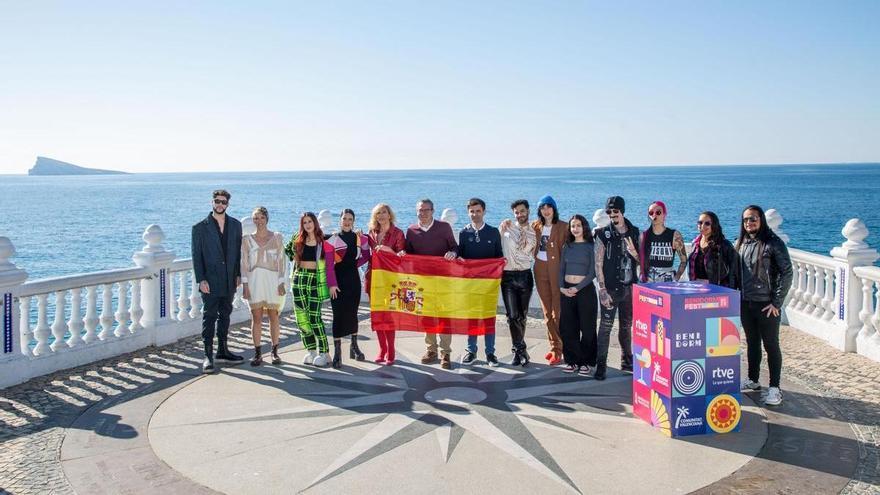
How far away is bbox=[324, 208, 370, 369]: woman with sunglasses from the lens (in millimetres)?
8320

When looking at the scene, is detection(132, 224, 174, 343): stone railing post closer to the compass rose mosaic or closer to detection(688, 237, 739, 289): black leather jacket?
the compass rose mosaic

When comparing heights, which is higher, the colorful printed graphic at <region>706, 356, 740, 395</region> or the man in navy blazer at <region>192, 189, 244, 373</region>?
the man in navy blazer at <region>192, 189, 244, 373</region>

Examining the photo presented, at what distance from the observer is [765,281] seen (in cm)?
683

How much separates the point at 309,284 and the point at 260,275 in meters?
0.63

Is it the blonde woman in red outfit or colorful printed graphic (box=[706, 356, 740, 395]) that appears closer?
colorful printed graphic (box=[706, 356, 740, 395])

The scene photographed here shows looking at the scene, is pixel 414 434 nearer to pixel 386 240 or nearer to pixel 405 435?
pixel 405 435

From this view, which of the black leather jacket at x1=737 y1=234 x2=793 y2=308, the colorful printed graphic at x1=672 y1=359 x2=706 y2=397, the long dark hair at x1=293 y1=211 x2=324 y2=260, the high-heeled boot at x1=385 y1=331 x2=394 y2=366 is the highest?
the long dark hair at x1=293 y1=211 x2=324 y2=260

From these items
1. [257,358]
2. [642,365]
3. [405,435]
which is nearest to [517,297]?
[642,365]

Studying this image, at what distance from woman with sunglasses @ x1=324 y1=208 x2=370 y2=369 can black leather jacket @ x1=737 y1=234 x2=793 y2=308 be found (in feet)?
14.1

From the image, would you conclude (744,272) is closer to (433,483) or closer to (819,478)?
(819,478)

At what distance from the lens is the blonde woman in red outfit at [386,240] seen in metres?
8.50

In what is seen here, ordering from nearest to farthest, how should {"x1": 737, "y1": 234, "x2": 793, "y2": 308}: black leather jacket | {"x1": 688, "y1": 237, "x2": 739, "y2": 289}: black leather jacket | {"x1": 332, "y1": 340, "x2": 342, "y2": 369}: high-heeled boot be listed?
{"x1": 737, "y1": 234, "x2": 793, "y2": 308}: black leather jacket, {"x1": 688, "y1": 237, "x2": 739, "y2": 289}: black leather jacket, {"x1": 332, "y1": 340, "x2": 342, "y2": 369}: high-heeled boot

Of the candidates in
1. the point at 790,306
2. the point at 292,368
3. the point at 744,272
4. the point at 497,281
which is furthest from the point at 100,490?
the point at 790,306

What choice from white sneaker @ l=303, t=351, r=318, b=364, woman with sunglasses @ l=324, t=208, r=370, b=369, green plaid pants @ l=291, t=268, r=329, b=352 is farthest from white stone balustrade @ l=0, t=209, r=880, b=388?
woman with sunglasses @ l=324, t=208, r=370, b=369
